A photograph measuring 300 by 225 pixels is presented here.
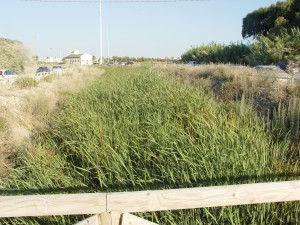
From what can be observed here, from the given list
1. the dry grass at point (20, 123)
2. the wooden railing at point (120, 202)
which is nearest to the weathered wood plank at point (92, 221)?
the wooden railing at point (120, 202)

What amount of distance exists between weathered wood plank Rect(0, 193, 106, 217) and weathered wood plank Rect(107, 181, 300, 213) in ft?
0.28

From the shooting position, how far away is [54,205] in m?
2.08

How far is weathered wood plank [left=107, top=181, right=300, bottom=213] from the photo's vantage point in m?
2.08

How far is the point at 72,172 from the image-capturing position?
439 cm

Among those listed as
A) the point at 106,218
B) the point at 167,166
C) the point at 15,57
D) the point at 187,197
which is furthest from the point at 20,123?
the point at 15,57

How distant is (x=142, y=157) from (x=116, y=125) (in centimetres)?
114

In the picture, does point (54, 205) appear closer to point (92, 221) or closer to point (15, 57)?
point (92, 221)

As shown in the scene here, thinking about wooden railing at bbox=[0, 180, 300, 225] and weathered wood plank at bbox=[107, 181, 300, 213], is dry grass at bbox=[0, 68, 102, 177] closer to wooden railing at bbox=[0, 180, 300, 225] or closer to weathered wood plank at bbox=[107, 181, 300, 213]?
wooden railing at bbox=[0, 180, 300, 225]

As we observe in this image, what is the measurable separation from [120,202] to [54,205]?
1.35 feet

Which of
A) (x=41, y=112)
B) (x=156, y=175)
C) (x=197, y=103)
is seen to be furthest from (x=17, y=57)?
(x=156, y=175)

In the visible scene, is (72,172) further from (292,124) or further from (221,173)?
(292,124)

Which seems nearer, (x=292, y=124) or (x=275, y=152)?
(x=275, y=152)

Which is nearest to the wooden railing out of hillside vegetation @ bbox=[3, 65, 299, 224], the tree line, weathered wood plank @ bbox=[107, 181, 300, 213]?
weathered wood plank @ bbox=[107, 181, 300, 213]

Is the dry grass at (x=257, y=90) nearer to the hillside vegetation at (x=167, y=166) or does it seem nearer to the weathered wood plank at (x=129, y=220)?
the hillside vegetation at (x=167, y=166)
